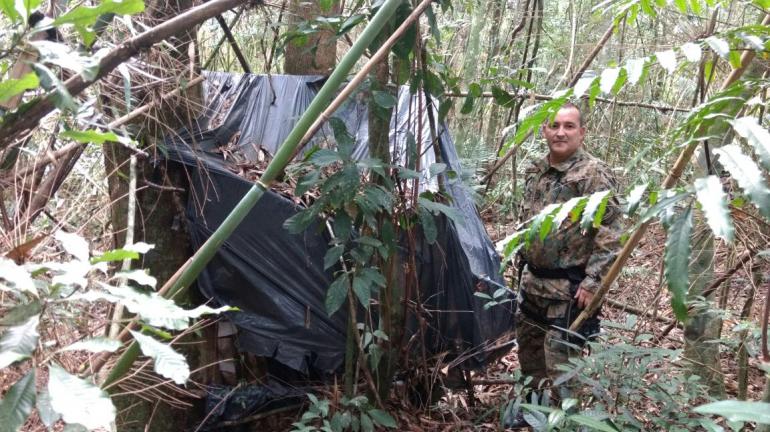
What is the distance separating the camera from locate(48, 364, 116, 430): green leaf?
2.89 feet

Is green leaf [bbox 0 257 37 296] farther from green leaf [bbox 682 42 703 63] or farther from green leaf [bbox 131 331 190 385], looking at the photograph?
green leaf [bbox 682 42 703 63]

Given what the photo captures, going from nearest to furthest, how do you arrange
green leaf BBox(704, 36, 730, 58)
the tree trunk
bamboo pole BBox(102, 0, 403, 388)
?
green leaf BBox(704, 36, 730, 58)
bamboo pole BBox(102, 0, 403, 388)
the tree trunk

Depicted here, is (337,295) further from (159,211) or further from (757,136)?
(757,136)

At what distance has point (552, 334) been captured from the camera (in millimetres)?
3170

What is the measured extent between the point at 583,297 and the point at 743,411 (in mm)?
2349

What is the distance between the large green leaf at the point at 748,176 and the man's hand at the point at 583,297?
1912 mm

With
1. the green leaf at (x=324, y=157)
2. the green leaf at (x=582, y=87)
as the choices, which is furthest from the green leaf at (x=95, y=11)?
the green leaf at (x=324, y=157)

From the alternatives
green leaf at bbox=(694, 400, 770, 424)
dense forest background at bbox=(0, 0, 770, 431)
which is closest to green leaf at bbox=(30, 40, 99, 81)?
dense forest background at bbox=(0, 0, 770, 431)

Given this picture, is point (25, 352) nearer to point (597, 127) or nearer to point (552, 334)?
point (552, 334)

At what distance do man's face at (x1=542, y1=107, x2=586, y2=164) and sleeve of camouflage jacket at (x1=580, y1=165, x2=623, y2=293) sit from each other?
207 millimetres

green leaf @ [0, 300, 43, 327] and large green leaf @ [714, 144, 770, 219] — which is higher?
large green leaf @ [714, 144, 770, 219]

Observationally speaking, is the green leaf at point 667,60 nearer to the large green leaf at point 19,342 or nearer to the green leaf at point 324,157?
the large green leaf at point 19,342

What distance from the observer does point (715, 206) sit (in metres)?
1.12

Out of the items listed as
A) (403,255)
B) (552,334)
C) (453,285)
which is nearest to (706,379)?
(552,334)
